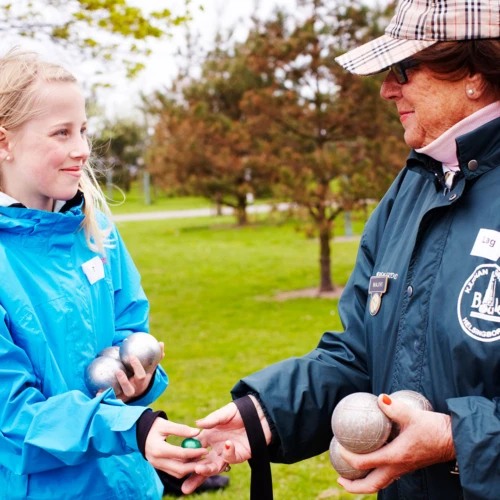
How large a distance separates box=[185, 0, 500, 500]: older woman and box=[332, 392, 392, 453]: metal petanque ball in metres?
0.04

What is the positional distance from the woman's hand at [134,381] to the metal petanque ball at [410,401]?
1075mm

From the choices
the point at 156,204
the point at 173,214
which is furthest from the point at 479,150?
the point at 156,204

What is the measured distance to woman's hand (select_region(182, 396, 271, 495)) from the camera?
2615 millimetres

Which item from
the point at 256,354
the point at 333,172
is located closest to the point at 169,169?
the point at 333,172

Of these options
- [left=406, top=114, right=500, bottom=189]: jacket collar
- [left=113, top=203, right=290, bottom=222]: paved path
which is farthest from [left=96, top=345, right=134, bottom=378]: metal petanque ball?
[left=113, top=203, right=290, bottom=222]: paved path

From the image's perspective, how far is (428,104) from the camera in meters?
2.47

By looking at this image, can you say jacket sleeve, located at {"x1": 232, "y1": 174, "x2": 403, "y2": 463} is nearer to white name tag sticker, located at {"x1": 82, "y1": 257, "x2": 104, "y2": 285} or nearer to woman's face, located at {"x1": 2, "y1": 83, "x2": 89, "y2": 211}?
white name tag sticker, located at {"x1": 82, "y1": 257, "x2": 104, "y2": 285}

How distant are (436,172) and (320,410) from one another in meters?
0.97

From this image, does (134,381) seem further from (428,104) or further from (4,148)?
(428,104)

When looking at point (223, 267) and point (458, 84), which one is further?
point (223, 267)

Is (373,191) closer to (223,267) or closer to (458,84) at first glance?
(223,267)

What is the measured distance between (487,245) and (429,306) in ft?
0.89

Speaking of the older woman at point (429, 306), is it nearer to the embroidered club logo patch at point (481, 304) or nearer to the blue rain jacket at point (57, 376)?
the embroidered club logo patch at point (481, 304)

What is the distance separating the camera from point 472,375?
7.24 feet
